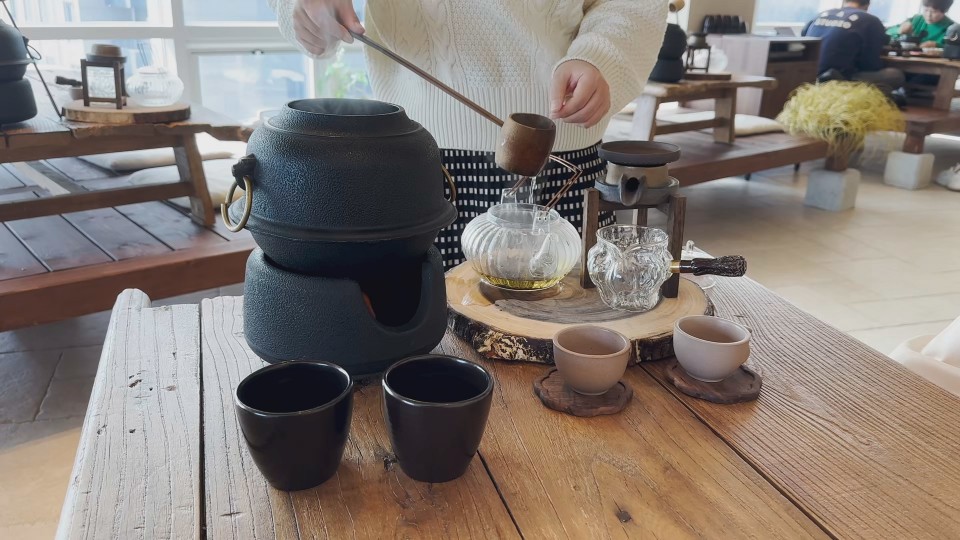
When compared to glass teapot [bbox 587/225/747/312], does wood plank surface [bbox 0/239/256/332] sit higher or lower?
lower

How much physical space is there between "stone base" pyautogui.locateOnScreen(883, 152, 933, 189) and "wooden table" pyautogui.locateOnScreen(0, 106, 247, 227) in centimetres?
408

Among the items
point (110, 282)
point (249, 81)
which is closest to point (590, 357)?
point (110, 282)

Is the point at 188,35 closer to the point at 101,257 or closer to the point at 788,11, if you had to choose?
the point at 101,257

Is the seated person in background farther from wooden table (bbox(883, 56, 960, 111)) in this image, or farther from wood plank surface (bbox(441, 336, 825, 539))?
wood plank surface (bbox(441, 336, 825, 539))

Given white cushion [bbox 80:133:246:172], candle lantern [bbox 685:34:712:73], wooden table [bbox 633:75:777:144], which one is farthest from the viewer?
candle lantern [bbox 685:34:712:73]

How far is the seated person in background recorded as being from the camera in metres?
4.98

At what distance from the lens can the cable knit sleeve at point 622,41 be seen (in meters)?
1.17

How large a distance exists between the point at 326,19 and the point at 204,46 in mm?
3501

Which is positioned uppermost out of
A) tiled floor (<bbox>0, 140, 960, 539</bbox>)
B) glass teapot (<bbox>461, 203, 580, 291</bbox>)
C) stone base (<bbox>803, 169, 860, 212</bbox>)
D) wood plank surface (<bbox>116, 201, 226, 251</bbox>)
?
glass teapot (<bbox>461, 203, 580, 291</bbox>)

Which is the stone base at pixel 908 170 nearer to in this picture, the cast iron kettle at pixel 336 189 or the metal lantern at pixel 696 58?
the metal lantern at pixel 696 58

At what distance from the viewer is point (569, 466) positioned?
0.75 m

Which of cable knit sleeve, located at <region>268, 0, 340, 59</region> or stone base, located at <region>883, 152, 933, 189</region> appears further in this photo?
stone base, located at <region>883, 152, 933, 189</region>

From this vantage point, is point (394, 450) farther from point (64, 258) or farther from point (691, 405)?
point (64, 258)

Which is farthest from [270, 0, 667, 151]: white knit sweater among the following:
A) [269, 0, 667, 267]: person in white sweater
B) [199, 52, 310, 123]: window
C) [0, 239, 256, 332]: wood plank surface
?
[199, 52, 310, 123]: window
